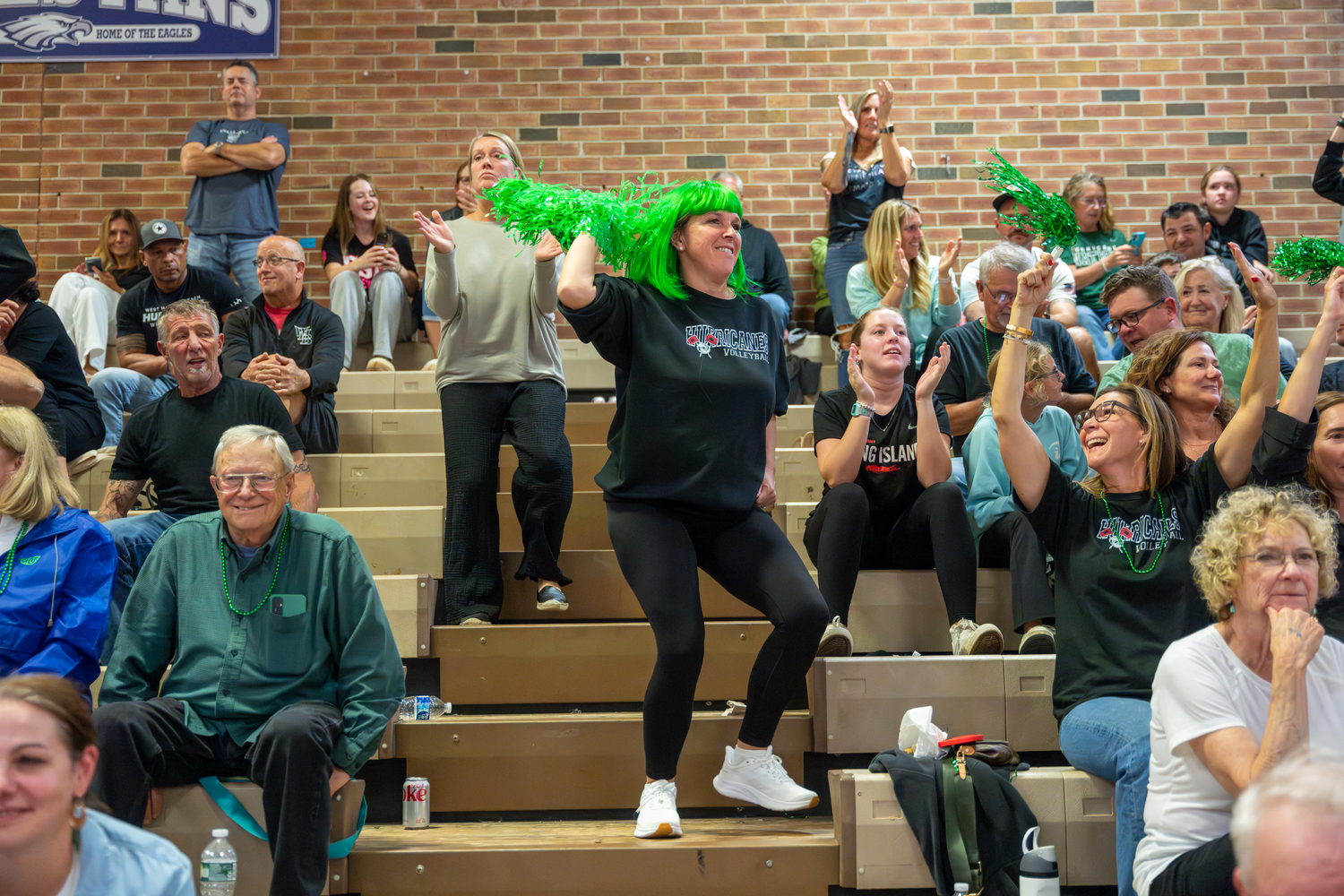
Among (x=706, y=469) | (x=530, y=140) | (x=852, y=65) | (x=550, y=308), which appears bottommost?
(x=706, y=469)

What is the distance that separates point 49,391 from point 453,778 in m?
1.98

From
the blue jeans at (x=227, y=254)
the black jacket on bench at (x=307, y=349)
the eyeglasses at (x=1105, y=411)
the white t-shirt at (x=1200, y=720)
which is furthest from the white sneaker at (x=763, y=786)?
the blue jeans at (x=227, y=254)

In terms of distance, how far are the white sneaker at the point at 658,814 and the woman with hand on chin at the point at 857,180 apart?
12.0 feet

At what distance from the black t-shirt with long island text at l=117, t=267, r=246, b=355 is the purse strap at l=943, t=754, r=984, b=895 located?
3.92m

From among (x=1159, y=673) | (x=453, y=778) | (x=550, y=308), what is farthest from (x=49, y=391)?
(x=1159, y=673)

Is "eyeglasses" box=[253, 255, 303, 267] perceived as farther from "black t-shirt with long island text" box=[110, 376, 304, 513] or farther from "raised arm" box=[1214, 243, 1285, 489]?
"raised arm" box=[1214, 243, 1285, 489]

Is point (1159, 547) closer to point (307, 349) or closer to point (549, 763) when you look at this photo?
point (549, 763)

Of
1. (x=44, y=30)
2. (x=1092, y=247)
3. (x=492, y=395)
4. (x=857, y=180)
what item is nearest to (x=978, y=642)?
(x=492, y=395)

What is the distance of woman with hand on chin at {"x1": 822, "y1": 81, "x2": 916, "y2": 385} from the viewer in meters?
6.06

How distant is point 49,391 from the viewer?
3.90 meters

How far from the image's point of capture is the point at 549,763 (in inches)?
120

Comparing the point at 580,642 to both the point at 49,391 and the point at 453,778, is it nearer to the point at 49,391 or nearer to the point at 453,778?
the point at 453,778

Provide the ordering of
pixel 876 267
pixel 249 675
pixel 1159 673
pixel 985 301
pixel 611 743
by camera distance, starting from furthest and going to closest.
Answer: pixel 876 267, pixel 985 301, pixel 611 743, pixel 249 675, pixel 1159 673

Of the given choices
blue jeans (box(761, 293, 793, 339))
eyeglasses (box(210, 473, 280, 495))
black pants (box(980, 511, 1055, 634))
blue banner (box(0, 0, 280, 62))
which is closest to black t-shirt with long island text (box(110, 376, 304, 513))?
eyeglasses (box(210, 473, 280, 495))
